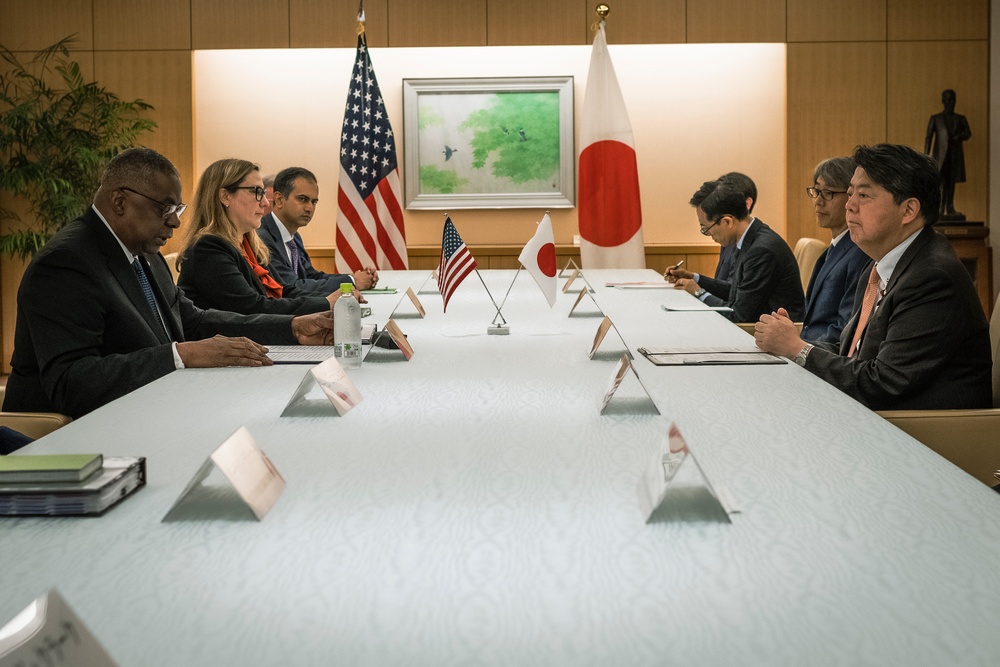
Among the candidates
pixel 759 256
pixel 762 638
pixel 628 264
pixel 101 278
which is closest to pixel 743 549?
pixel 762 638

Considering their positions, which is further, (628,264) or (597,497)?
(628,264)

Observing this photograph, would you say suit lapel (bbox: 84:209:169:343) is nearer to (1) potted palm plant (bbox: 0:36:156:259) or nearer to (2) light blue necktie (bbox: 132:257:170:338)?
(2) light blue necktie (bbox: 132:257:170:338)

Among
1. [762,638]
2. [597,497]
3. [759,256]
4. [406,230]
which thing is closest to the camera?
[762,638]

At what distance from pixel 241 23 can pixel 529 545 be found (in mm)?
7279

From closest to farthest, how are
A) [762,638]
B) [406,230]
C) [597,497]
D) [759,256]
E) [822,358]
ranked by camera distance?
[762,638] → [597,497] → [822,358] → [759,256] → [406,230]

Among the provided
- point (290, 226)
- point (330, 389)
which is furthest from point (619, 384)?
point (290, 226)

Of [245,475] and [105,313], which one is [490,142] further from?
[245,475]

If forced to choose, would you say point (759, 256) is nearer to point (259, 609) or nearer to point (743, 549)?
point (743, 549)

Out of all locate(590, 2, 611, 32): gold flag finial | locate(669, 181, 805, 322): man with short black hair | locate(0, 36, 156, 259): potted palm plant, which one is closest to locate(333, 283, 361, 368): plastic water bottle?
locate(669, 181, 805, 322): man with short black hair

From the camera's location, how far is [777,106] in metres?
8.01

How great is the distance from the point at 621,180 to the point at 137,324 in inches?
211

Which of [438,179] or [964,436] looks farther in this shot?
[438,179]

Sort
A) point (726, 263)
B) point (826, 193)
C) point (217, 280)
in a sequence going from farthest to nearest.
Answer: point (726, 263)
point (826, 193)
point (217, 280)

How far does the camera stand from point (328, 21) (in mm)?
7629
